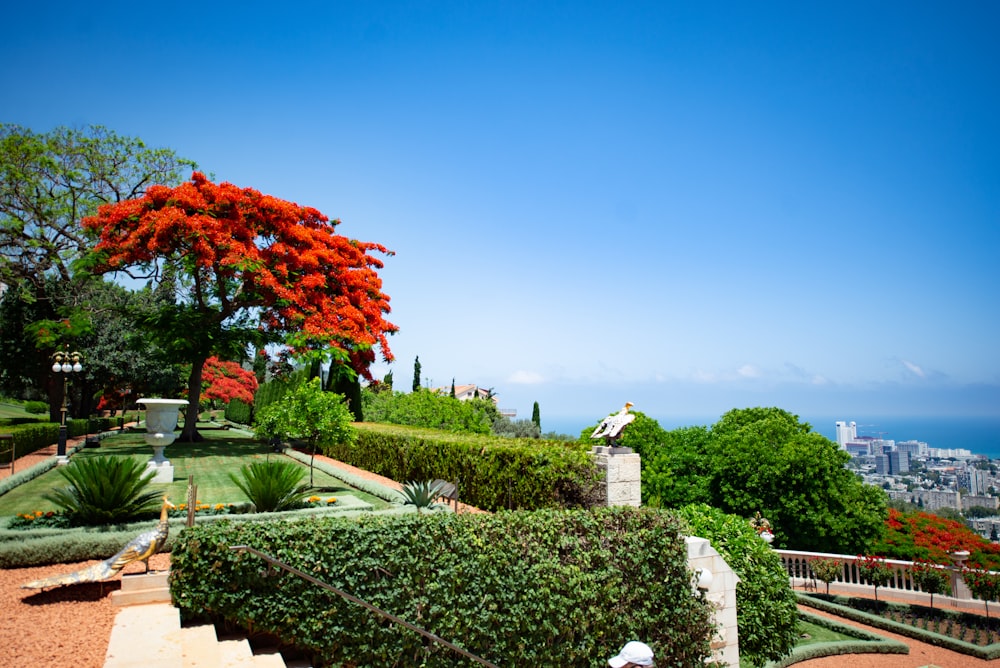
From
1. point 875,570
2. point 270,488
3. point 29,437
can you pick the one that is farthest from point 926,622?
point 29,437

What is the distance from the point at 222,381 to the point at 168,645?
39597 millimetres

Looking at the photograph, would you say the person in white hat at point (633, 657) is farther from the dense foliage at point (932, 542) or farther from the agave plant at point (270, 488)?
the dense foliage at point (932, 542)

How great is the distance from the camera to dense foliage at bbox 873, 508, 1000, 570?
1812 cm

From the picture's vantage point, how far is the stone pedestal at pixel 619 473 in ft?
37.8

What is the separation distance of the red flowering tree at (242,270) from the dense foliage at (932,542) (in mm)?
19766

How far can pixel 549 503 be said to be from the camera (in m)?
12.2

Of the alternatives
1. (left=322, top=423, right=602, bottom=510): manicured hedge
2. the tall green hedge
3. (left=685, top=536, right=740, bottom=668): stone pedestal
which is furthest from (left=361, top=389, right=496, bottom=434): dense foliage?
the tall green hedge

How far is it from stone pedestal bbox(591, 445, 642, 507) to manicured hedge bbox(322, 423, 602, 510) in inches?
9.7

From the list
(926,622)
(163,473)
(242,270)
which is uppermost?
(242,270)

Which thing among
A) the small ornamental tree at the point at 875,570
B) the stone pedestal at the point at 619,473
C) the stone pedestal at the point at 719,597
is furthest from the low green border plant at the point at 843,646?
the stone pedestal at the point at 619,473

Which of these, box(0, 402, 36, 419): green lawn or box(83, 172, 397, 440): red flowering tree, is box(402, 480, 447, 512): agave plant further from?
Result: box(0, 402, 36, 419): green lawn

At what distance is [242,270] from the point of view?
21.3 metres

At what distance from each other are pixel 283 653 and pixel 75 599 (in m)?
2.65

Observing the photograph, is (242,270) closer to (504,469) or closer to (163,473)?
(163,473)
